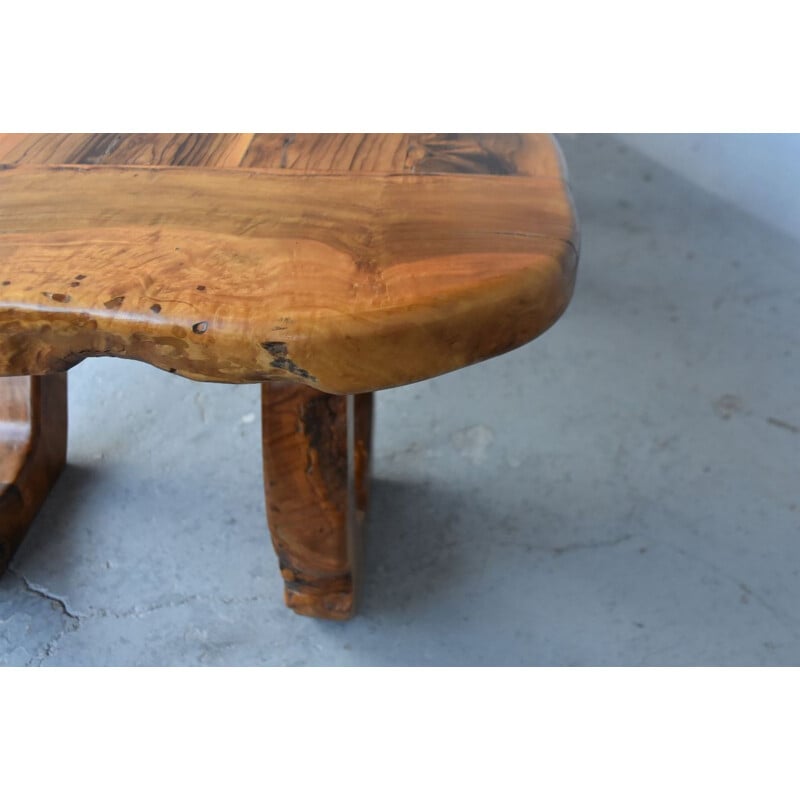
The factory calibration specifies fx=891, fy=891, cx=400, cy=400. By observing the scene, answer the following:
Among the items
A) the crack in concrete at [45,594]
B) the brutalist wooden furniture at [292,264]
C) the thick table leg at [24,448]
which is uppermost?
the brutalist wooden furniture at [292,264]

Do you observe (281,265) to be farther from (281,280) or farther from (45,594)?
(45,594)

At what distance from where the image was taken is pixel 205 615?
1.15 m

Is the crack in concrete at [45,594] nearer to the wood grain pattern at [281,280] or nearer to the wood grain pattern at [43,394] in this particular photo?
the wood grain pattern at [43,394]

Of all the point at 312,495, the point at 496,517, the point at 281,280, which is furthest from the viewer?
the point at 496,517

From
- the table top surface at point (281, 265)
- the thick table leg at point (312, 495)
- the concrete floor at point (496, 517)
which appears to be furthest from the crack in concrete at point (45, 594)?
the table top surface at point (281, 265)

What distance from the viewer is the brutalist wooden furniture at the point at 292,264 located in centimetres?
67

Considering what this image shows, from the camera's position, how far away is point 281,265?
0.71 m

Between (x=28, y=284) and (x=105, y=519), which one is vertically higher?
(x=28, y=284)

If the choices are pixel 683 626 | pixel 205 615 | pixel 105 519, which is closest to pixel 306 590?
pixel 205 615

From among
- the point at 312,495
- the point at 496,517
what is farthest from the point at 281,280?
the point at 496,517

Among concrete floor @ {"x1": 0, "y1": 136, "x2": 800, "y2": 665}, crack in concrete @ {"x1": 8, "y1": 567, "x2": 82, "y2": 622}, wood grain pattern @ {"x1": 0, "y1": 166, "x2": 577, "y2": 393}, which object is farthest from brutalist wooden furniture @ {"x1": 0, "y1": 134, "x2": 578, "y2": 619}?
crack in concrete @ {"x1": 8, "y1": 567, "x2": 82, "y2": 622}

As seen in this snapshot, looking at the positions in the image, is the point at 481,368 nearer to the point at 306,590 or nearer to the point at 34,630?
the point at 306,590

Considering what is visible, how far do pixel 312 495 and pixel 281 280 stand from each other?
0.38 meters

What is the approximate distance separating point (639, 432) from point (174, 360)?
95cm
